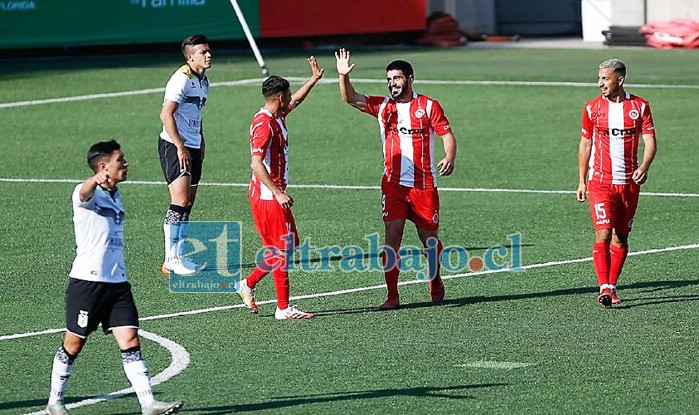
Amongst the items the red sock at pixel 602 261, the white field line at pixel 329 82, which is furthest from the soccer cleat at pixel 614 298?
the white field line at pixel 329 82

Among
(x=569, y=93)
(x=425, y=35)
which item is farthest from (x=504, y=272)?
(x=425, y=35)

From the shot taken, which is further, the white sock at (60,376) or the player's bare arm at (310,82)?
the player's bare arm at (310,82)

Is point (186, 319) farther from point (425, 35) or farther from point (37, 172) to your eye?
point (425, 35)

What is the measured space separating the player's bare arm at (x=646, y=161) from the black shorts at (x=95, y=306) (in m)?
4.92

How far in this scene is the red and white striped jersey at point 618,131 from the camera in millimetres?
11844

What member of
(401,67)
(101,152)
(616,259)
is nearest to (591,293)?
(616,259)

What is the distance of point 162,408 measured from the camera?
8.28 metres

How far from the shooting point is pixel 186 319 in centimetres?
1159

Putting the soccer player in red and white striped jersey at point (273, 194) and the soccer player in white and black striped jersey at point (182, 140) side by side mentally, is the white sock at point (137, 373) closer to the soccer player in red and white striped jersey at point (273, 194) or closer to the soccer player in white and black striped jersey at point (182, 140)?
the soccer player in red and white striped jersey at point (273, 194)

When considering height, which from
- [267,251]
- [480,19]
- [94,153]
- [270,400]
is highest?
[480,19]

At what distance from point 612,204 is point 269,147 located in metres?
2.98

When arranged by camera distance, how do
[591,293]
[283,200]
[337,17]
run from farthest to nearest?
1. [337,17]
2. [591,293]
3. [283,200]

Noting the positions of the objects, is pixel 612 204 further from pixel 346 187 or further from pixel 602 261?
pixel 346 187

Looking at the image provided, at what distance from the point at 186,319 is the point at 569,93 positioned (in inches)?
689
